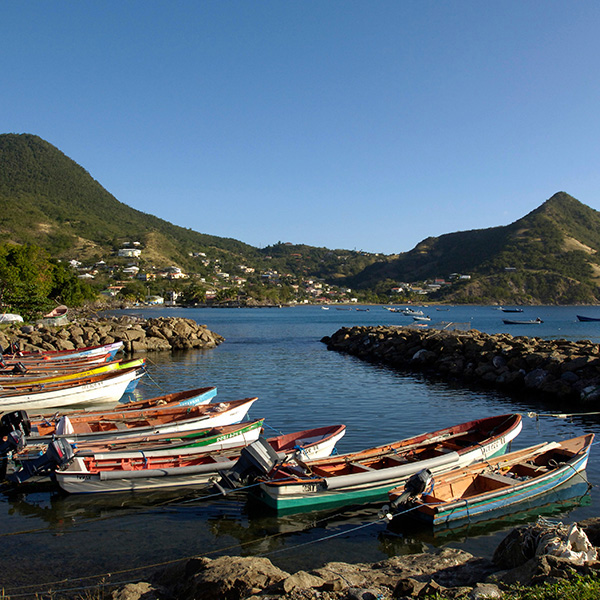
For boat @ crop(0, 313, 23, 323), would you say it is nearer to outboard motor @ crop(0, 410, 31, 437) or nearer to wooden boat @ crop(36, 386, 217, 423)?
wooden boat @ crop(36, 386, 217, 423)

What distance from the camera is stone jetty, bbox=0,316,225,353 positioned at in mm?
37062

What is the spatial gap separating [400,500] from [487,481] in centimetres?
250

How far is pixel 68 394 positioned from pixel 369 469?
1457cm

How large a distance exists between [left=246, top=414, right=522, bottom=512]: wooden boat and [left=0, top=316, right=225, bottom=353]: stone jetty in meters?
29.2

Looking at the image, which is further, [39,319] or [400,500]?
[39,319]

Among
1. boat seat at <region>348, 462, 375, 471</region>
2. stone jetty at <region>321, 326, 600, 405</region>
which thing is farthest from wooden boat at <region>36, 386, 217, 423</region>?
stone jetty at <region>321, 326, 600, 405</region>

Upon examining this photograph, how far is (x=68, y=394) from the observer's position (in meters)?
21.1

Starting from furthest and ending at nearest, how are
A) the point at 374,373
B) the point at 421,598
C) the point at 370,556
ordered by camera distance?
the point at 374,373, the point at 370,556, the point at 421,598

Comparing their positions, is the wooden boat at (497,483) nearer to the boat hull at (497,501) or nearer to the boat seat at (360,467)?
the boat hull at (497,501)

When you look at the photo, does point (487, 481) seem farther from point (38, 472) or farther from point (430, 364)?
point (430, 364)

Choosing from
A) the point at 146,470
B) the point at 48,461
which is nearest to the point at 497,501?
the point at 146,470

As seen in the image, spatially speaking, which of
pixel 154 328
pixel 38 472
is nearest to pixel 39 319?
pixel 154 328

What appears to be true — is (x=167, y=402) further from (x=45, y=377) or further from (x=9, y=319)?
(x=9, y=319)

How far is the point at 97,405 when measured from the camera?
22.6 metres
